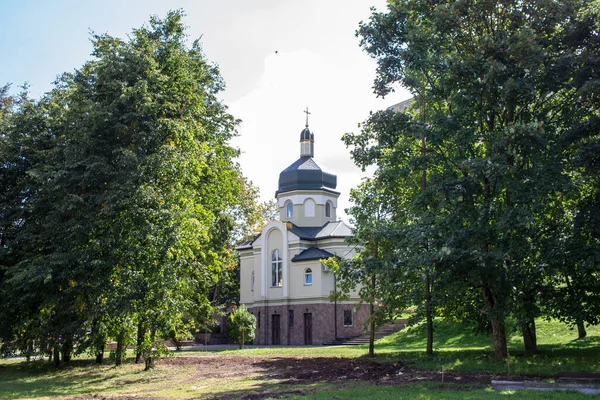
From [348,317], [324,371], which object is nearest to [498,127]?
[324,371]

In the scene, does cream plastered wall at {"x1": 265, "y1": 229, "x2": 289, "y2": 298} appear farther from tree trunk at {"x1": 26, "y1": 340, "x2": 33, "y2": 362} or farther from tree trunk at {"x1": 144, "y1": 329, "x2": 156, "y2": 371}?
tree trunk at {"x1": 144, "y1": 329, "x2": 156, "y2": 371}

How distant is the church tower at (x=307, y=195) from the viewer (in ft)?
137

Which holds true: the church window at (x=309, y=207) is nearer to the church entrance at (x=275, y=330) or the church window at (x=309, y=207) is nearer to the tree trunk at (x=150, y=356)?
the church entrance at (x=275, y=330)

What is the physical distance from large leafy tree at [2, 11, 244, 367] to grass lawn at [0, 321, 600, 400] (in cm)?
156

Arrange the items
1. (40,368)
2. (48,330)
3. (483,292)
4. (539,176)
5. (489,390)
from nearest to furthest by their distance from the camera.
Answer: (489,390) → (539,176) → (483,292) → (48,330) → (40,368)

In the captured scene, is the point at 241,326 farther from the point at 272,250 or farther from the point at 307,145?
the point at 307,145

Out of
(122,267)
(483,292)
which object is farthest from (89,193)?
(483,292)

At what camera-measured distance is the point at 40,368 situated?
22.8 meters

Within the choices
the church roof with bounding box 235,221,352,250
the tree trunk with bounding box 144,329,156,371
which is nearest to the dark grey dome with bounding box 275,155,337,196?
the church roof with bounding box 235,221,352,250

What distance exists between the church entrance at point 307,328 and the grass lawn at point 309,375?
14410mm

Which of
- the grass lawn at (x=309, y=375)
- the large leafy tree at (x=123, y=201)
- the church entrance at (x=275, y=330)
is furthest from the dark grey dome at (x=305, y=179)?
the large leafy tree at (x=123, y=201)

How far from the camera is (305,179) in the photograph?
137ft

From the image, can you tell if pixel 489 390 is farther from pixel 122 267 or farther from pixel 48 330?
pixel 48 330

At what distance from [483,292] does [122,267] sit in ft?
37.0
